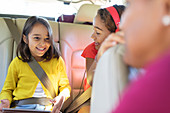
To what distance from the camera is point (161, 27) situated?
41cm

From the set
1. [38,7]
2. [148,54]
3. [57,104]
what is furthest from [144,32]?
[38,7]

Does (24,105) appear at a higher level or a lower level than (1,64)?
lower

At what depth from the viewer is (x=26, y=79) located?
164 cm

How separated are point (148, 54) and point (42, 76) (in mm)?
1311

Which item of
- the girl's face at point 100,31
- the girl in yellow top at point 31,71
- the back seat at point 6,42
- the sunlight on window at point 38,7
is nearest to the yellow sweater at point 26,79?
the girl in yellow top at point 31,71

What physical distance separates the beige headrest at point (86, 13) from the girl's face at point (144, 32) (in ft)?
5.31

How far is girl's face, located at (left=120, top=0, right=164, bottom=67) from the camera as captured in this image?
1.36 ft

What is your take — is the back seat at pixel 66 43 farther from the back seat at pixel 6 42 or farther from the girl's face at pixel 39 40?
the girl's face at pixel 39 40

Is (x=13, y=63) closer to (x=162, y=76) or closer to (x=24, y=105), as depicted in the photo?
(x=24, y=105)

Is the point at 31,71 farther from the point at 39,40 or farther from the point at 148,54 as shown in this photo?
the point at 148,54

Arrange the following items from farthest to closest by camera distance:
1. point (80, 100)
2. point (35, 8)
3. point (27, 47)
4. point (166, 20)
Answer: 1. point (35, 8)
2. point (27, 47)
3. point (80, 100)
4. point (166, 20)

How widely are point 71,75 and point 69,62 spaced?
118 millimetres

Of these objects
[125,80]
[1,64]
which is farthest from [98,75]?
[1,64]

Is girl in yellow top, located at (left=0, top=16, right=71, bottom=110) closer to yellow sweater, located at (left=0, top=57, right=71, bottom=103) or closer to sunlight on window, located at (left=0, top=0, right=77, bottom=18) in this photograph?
yellow sweater, located at (left=0, top=57, right=71, bottom=103)
